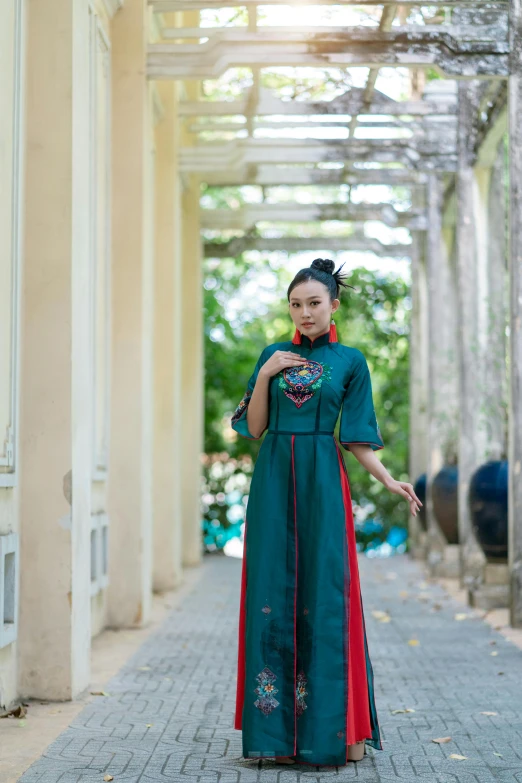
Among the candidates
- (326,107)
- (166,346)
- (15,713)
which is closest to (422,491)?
(166,346)

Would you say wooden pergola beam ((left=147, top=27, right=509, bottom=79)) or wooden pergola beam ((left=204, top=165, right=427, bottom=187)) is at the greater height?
wooden pergola beam ((left=204, top=165, right=427, bottom=187))

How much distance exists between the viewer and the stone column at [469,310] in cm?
1057

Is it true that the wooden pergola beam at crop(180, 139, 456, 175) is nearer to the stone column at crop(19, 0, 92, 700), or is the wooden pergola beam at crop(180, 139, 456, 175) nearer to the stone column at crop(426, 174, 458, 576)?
the stone column at crop(426, 174, 458, 576)

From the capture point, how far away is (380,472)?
4.11 m

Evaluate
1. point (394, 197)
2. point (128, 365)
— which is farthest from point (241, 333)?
point (128, 365)

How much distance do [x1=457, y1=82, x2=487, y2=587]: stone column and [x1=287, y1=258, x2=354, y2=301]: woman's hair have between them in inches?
258

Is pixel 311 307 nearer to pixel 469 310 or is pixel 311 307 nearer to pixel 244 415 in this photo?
pixel 244 415

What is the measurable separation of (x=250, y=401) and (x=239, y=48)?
13.7ft

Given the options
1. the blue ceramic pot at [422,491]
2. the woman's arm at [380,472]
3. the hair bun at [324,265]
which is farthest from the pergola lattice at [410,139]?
the woman's arm at [380,472]

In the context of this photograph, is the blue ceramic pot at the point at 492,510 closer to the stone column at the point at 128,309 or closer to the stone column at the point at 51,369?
the stone column at the point at 128,309

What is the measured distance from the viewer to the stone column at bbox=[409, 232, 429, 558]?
47.2 feet

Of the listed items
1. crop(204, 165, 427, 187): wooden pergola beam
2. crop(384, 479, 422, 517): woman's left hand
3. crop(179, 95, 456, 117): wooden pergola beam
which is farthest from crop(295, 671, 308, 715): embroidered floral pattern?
crop(204, 165, 427, 187): wooden pergola beam

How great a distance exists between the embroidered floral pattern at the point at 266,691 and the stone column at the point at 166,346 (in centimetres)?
668

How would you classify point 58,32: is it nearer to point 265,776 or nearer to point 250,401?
point 250,401
